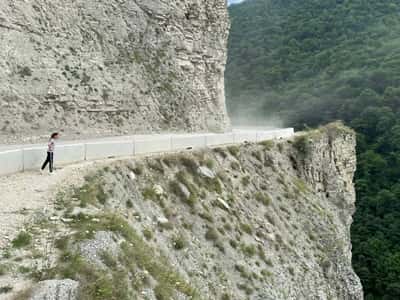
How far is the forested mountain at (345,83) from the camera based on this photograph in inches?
2010

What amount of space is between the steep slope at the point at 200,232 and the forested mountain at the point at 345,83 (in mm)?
23698

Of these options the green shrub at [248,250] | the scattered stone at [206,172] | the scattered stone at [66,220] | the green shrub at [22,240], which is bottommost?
the green shrub at [248,250]

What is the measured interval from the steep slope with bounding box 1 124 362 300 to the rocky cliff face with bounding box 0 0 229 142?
7.67m

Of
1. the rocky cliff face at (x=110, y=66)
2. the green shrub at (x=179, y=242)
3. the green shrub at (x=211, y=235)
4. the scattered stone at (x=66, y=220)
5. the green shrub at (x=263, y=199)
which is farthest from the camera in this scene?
the rocky cliff face at (x=110, y=66)

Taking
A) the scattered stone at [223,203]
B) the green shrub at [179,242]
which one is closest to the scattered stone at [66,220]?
the green shrub at [179,242]

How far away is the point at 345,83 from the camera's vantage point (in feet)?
255

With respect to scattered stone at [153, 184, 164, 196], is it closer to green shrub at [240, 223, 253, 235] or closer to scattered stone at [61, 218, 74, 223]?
green shrub at [240, 223, 253, 235]

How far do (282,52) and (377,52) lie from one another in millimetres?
20044

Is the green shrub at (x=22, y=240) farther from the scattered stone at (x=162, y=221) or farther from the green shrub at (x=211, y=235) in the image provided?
the green shrub at (x=211, y=235)

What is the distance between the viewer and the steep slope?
9.23 m

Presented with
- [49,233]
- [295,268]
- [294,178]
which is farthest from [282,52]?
[49,233]

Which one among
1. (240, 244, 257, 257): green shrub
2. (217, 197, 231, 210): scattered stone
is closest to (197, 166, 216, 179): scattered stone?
(217, 197, 231, 210): scattered stone

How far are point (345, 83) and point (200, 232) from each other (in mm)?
68974

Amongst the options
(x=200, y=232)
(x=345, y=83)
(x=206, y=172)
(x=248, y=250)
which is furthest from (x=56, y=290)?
(x=345, y=83)
